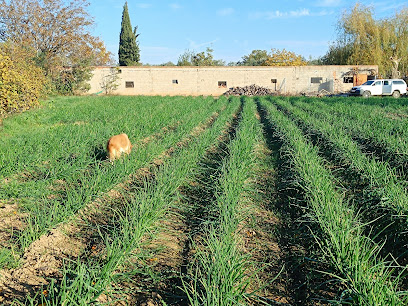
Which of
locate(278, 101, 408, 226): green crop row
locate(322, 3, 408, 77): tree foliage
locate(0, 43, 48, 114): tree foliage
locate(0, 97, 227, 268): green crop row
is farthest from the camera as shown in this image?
locate(322, 3, 408, 77): tree foliage

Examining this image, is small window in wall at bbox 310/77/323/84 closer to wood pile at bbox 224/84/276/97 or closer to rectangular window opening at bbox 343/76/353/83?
rectangular window opening at bbox 343/76/353/83

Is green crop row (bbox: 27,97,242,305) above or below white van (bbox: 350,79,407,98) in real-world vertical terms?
below

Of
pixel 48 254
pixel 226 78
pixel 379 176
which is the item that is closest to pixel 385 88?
pixel 226 78

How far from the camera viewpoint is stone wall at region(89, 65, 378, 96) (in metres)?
30.3

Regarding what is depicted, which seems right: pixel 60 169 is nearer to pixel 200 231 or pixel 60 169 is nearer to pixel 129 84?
pixel 200 231

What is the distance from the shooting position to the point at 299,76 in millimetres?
30703

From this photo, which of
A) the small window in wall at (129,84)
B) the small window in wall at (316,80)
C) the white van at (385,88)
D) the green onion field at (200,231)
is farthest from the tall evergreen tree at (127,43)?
the green onion field at (200,231)

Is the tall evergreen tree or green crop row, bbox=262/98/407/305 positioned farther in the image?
the tall evergreen tree

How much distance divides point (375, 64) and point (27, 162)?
113ft

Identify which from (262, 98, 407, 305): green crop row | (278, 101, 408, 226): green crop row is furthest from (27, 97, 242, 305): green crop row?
(278, 101, 408, 226): green crop row

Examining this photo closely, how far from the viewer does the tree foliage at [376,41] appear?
32.9m

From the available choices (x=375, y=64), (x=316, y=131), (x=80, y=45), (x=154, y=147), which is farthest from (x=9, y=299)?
(x=375, y=64)

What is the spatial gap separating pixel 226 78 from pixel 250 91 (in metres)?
2.60

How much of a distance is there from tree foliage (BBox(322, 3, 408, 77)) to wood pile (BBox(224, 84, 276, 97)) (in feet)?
36.0
